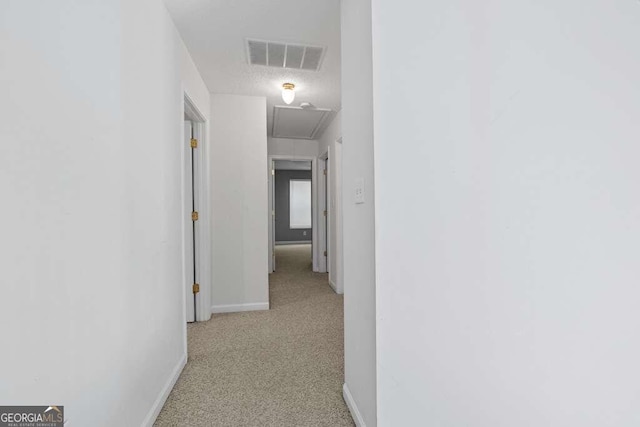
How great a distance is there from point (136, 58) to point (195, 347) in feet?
6.72

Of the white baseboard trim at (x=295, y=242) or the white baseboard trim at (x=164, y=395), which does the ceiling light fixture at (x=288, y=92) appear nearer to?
the white baseboard trim at (x=164, y=395)

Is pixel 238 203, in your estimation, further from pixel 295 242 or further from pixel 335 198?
→ pixel 295 242

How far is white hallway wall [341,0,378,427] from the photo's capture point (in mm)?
1208

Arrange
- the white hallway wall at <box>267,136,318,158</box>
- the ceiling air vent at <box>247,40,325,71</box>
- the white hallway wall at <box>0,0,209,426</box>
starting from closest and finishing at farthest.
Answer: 1. the white hallway wall at <box>0,0,209,426</box>
2. the ceiling air vent at <box>247,40,325,71</box>
3. the white hallway wall at <box>267,136,318,158</box>

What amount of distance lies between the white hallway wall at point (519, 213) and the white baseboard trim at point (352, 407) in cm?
57

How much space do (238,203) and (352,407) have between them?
2261 millimetres

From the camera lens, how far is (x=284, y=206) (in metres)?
9.45

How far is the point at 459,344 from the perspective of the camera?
670 millimetres

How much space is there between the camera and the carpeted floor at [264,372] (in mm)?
1470

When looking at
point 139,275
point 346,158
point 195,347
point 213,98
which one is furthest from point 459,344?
point 213,98

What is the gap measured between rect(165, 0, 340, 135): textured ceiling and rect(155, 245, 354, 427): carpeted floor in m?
2.35

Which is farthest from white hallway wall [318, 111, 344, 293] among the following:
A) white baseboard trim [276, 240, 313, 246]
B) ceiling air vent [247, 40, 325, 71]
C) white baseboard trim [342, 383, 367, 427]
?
white baseboard trim [276, 240, 313, 246]

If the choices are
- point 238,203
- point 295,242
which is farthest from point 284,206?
point 238,203

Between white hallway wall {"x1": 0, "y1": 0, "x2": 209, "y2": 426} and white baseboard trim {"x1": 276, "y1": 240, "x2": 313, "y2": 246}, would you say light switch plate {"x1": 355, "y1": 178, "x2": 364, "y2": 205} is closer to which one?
A: white hallway wall {"x1": 0, "y1": 0, "x2": 209, "y2": 426}
